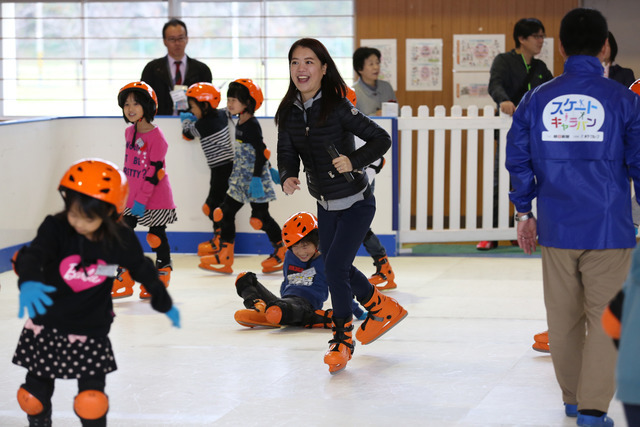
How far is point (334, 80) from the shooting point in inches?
176

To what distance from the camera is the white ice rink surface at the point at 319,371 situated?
3949mm

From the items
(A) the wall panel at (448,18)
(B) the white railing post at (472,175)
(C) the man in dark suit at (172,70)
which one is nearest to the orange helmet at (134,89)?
(C) the man in dark suit at (172,70)

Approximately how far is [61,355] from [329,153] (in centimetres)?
161

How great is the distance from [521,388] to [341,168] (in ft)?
4.10

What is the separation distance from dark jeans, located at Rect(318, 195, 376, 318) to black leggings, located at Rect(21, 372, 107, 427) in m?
1.53

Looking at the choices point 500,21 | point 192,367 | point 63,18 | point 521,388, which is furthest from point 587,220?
point 63,18

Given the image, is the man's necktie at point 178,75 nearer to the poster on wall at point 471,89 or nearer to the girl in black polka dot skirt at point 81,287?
the poster on wall at point 471,89

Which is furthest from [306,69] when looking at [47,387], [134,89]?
[134,89]

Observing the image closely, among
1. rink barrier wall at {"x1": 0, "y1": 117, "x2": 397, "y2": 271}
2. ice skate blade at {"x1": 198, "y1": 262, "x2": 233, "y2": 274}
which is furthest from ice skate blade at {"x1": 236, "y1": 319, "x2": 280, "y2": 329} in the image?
rink barrier wall at {"x1": 0, "y1": 117, "x2": 397, "y2": 271}

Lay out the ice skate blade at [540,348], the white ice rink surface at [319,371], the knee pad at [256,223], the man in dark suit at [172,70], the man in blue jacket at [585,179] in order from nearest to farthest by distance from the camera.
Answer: the man in blue jacket at [585,179] < the white ice rink surface at [319,371] < the ice skate blade at [540,348] < the knee pad at [256,223] < the man in dark suit at [172,70]

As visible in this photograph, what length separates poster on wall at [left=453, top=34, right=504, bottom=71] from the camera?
1014cm

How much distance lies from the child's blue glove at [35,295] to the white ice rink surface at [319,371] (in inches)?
38.8

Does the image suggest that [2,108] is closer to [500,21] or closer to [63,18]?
[63,18]

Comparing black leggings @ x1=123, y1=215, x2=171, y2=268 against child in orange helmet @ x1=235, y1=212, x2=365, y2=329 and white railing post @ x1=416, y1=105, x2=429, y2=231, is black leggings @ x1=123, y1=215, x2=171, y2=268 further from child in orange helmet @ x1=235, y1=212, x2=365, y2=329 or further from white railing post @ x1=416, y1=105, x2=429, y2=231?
white railing post @ x1=416, y1=105, x2=429, y2=231
